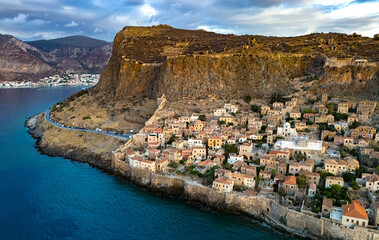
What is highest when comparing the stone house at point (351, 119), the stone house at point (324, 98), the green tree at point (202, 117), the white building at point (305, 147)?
the stone house at point (324, 98)

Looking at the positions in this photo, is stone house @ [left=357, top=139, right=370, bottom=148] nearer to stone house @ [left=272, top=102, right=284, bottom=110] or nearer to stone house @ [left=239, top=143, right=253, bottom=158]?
stone house @ [left=239, top=143, right=253, bottom=158]

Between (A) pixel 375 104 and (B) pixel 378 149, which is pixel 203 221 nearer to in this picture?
(B) pixel 378 149

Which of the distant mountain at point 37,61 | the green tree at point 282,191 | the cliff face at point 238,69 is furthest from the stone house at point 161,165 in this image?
the distant mountain at point 37,61

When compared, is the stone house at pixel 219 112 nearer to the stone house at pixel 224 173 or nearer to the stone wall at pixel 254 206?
the stone wall at pixel 254 206

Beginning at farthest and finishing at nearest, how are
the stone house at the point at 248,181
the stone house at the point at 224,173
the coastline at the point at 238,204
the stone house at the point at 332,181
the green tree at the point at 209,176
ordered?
1. the green tree at the point at 209,176
2. the stone house at the point at 224,173
3. the stone house at the point at 248,181
4. the stone house at the point at 332,181
5. the coastline at the point at 238,204

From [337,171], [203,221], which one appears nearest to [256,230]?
[203,221]

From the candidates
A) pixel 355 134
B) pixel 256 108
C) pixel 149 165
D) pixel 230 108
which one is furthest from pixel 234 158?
pixel 256 108

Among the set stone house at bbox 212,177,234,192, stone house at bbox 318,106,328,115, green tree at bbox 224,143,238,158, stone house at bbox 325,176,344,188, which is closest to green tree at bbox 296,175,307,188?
stone house at bbox 325,176,344,188
